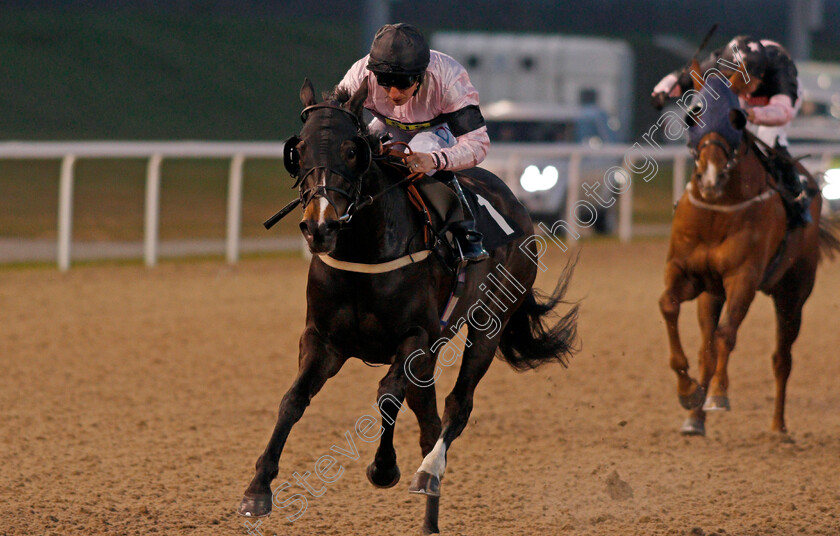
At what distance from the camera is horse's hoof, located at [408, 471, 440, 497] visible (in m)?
3.94

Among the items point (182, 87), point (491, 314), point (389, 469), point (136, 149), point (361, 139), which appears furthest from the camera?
point (182, 87)

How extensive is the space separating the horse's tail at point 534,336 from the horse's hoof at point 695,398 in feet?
3.19

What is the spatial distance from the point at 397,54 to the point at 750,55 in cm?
289

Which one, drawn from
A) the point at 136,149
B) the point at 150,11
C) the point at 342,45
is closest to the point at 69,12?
the point at 150,11

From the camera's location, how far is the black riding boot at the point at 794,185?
620 centimetres

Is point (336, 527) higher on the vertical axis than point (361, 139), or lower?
lower

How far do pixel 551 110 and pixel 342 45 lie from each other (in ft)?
86.3

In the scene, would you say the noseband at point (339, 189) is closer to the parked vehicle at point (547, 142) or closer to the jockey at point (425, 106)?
the jockey at point (425, 106)

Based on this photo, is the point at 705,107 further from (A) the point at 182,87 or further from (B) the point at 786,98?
(A) the point at 182,87

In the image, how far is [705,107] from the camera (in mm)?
5781

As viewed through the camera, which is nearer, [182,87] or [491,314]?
[491,314]

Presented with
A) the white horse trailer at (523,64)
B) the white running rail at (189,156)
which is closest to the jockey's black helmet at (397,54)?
the white running rail at (189,156)

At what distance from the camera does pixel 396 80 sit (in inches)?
158

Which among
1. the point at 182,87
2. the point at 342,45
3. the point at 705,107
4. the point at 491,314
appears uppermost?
the point at 342,45
